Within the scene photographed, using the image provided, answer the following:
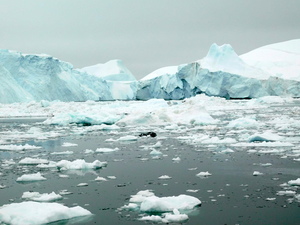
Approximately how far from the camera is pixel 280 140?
29.7 feet

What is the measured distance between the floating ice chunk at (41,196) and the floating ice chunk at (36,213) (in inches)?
A: 13.3

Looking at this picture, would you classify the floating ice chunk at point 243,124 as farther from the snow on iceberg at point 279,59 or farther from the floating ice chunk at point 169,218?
the snow on iceberg at point 279,59

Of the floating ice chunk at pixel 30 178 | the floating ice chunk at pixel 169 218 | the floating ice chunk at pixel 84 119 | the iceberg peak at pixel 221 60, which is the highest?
the iceberg peak at pixel 221 60

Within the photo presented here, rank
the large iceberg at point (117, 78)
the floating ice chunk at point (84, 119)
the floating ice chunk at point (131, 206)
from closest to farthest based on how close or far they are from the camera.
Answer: the floating ice chunk at point (131, 206)
the floating ice chunk at point (84, 119)
the large iceberg at point (117, 78)

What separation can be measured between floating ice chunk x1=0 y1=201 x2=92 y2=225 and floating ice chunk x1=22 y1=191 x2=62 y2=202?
337 mm

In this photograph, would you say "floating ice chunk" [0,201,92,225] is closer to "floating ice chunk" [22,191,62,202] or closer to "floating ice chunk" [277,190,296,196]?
"floating ice chunk" [22,191,62,202]

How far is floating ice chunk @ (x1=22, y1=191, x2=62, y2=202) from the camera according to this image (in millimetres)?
4484

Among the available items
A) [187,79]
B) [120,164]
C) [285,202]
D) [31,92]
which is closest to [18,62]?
[31,92]

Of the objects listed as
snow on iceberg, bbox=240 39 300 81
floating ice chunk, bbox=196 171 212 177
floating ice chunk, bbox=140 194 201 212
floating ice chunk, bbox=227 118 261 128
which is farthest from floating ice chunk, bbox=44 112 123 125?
snow on iceberg, bbox=240 39 300 81

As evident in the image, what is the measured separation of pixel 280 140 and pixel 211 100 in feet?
81.0

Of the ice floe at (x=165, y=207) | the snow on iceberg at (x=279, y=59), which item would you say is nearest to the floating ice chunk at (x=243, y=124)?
the ice floe at (x=165, y=207)

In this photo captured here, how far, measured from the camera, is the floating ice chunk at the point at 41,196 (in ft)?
14.7

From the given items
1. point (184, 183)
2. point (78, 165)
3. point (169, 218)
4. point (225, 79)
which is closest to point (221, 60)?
point (225, 79)

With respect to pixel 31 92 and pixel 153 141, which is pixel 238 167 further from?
pixel 31 92
